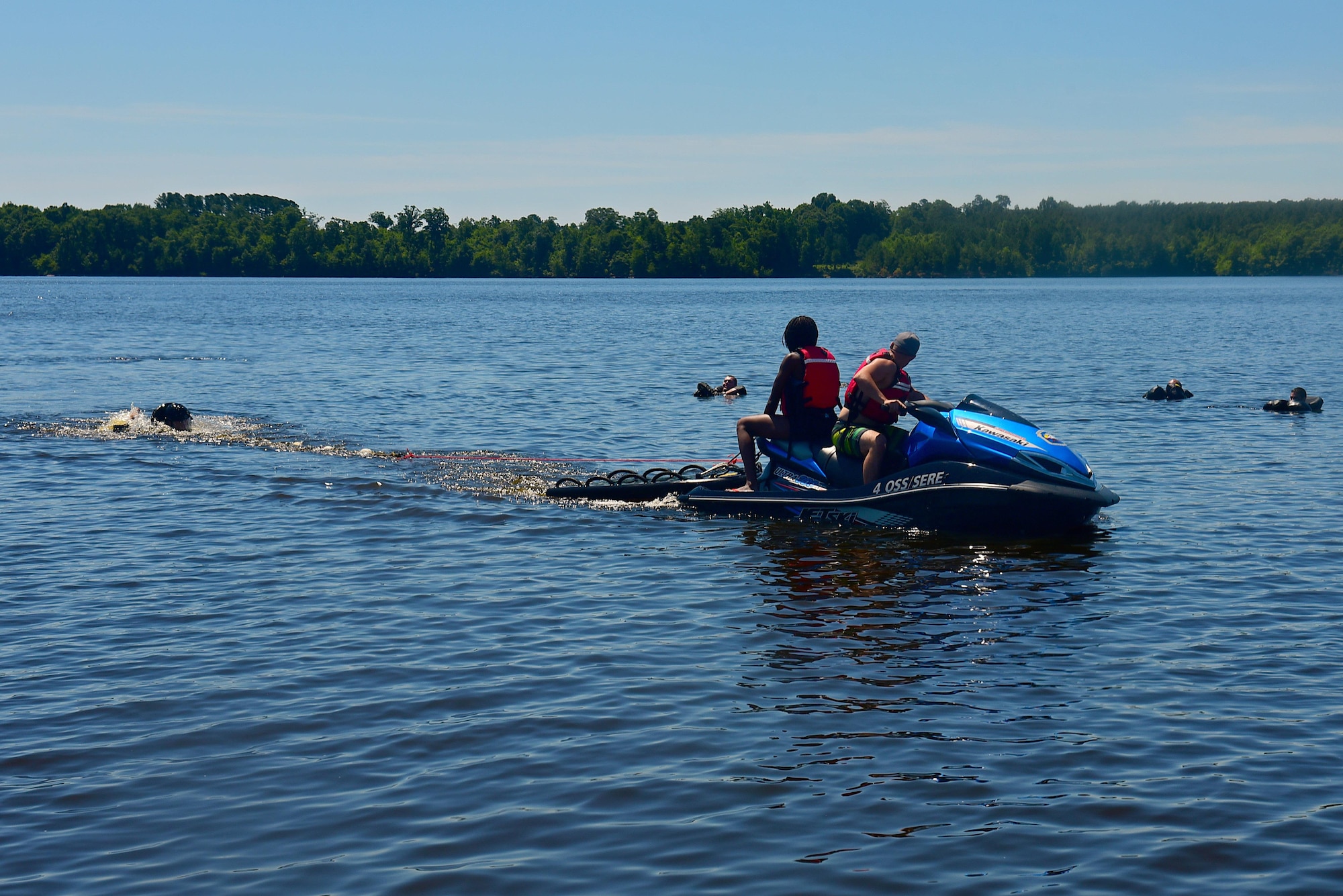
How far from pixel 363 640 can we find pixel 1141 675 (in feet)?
17.6

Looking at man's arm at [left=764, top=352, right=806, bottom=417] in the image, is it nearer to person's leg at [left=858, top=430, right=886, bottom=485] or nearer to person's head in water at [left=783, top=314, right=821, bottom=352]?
person's head in water at [left=783, top=314, right=821, bottom=352]

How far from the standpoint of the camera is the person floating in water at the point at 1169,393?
26.2 meters

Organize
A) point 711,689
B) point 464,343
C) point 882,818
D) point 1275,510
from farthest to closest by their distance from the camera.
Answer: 1. point 464,343
2. point 1275,510
3. point 711,689
4. point 882,818

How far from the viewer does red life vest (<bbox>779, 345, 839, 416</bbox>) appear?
13.0 metres

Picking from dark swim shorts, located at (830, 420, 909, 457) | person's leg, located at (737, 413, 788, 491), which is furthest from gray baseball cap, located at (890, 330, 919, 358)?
person's leg, located at (737, 413, 788, 491)

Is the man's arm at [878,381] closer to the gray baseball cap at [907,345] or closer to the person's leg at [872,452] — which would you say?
the gray baseball cap at [907,345]

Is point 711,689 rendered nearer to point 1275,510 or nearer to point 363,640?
point 363,640

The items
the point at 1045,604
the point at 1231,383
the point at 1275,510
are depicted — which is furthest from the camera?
the point at 1231,383

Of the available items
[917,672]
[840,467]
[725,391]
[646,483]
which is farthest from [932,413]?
[725,391]

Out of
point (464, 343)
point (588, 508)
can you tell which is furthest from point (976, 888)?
point (464, 343)

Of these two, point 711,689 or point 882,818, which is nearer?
point 882,818

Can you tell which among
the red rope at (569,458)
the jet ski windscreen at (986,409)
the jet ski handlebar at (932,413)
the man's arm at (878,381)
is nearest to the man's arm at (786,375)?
the man's arm at (878,381)

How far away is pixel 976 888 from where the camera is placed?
17.5ft

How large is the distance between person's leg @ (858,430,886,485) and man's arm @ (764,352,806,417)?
95cm
